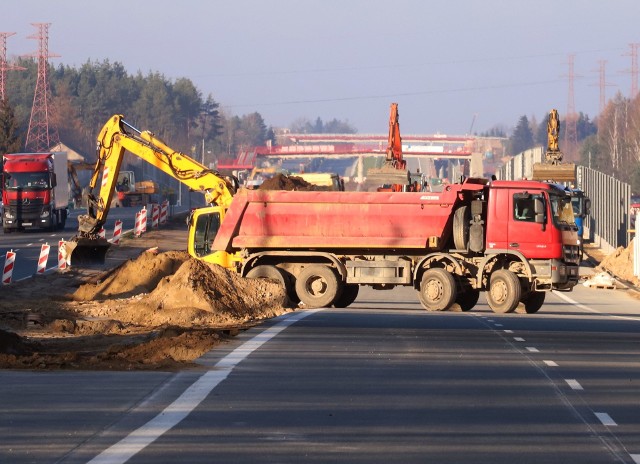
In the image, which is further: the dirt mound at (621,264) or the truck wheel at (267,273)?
the dirt mound at (621,264)

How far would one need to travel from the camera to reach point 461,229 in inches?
1325

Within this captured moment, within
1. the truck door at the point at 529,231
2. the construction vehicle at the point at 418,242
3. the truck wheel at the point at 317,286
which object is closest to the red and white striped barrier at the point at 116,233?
the construction vehicle at the point at 418,242

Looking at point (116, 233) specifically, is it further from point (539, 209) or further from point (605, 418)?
point (605, 418)

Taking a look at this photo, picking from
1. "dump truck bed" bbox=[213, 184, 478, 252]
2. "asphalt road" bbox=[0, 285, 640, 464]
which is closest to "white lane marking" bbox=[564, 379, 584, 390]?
"asphalt road" bbox=[0, 285, 640, 464]

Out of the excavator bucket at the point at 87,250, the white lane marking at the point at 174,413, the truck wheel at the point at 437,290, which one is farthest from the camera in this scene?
the excavator bucket at the point at 87,250

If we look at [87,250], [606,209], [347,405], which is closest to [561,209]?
[87,250]

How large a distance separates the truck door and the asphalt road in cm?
956

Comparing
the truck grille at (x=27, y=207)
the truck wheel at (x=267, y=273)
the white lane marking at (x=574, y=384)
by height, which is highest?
the truck grille at (x=27, y=207)

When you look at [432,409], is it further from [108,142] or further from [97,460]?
[108,142]

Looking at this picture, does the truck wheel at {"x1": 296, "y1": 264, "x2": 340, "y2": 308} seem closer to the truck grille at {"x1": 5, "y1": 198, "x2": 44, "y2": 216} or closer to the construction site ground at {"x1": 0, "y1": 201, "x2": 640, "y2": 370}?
the construction site ground at {"x1": 0, "y1": 201, "x2": 640, "y2": 370}

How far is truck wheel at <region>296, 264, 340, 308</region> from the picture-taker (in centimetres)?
3388

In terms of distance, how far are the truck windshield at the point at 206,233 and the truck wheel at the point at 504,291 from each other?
8.97m

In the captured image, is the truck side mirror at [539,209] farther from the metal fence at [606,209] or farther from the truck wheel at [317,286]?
the metal fence at [606,209]

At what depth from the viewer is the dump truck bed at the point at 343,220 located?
3378cm
